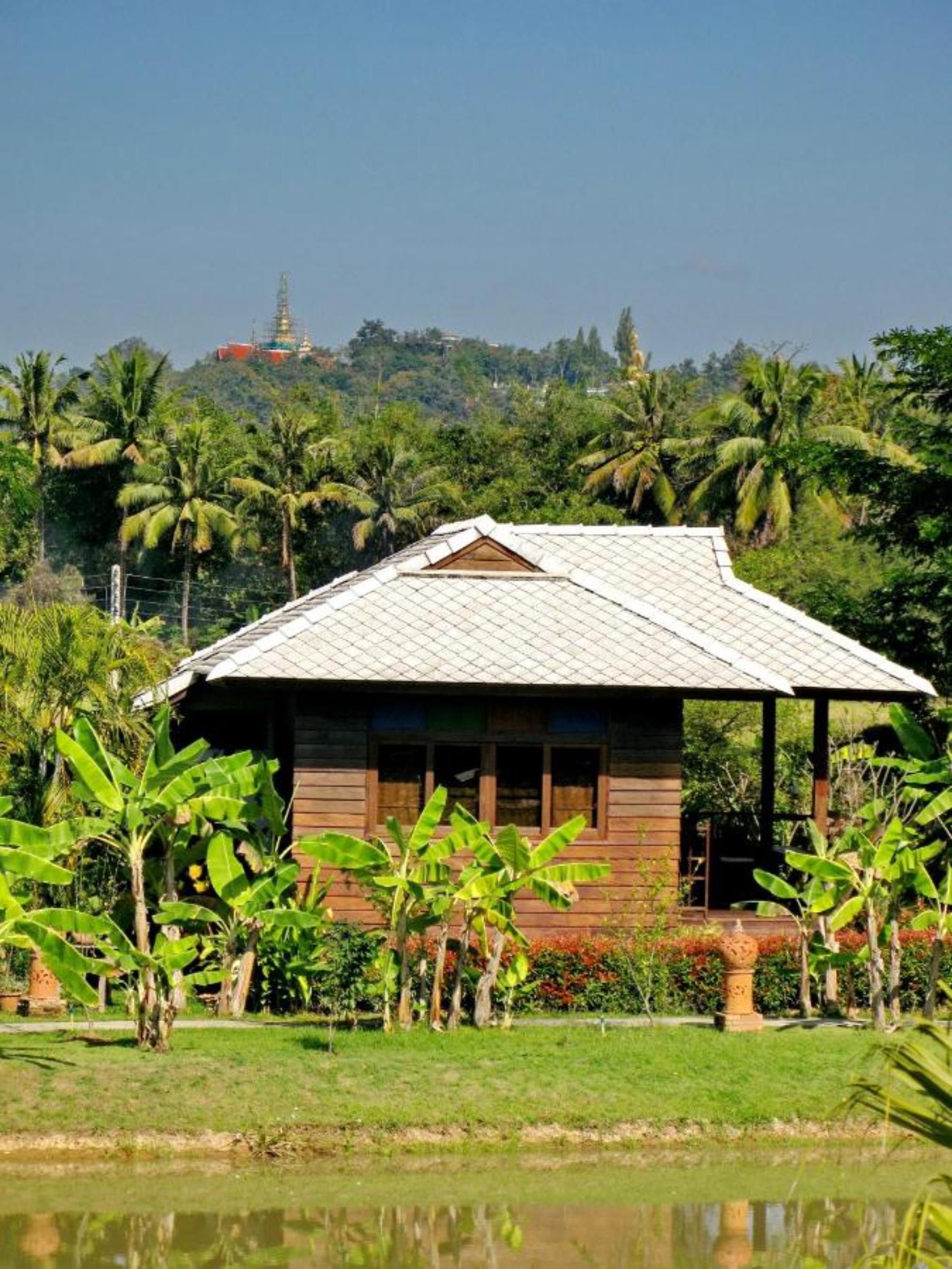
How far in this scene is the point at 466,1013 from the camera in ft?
58.8

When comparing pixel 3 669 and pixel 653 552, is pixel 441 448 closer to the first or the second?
pixel 653 552

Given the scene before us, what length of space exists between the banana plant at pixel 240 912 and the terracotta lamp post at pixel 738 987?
374 cm

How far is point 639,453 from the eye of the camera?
205 ft

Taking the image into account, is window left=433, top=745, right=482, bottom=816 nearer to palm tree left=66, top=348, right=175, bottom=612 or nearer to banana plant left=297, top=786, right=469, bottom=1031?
banana plant left=297, top=786, right=469, bottom=1031

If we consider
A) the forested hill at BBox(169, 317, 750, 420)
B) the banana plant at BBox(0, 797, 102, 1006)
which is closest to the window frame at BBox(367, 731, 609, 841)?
Answer: the banana plant at BBox(0, 797, 102, 1006)

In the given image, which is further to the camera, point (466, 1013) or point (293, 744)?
point (293, 744)

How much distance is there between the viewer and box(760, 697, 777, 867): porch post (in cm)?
2170

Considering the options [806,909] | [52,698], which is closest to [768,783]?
[806,909]

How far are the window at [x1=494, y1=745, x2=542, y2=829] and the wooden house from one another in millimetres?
17

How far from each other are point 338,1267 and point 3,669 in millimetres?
9326

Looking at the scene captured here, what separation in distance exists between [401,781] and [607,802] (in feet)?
7.09

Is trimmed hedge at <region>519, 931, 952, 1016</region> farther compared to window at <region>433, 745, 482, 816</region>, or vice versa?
window at <region>433, 745, 482, 816</region>

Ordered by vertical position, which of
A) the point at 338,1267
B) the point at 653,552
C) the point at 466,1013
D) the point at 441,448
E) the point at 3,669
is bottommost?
the point at 338,1267

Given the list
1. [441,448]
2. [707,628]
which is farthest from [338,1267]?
[441,448]
